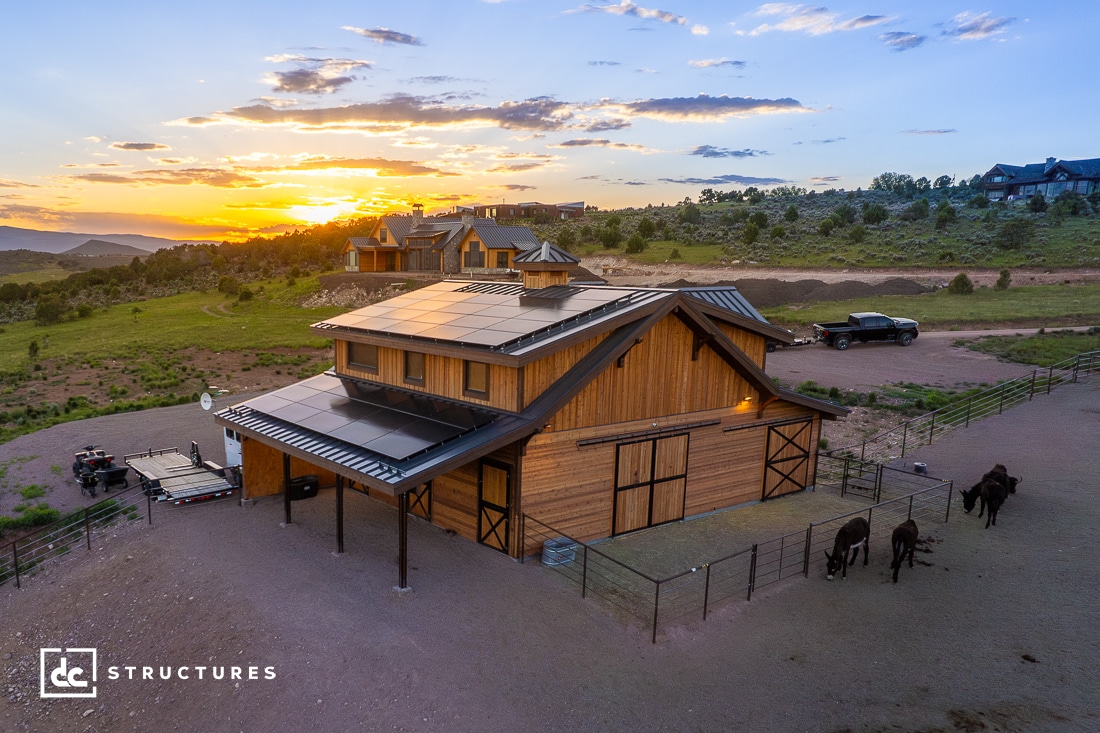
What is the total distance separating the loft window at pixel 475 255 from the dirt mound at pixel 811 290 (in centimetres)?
1743

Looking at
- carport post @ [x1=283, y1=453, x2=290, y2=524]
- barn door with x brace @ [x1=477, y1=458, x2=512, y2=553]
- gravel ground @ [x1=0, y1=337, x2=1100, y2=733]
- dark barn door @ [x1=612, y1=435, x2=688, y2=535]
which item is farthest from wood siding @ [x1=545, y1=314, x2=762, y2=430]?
carport post @ [x1=283, y1=453, x2=290, y2=524]

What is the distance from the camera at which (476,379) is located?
53.7 feet

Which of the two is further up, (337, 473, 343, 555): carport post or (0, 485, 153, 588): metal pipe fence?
(337, 473, 343, 555): carport post

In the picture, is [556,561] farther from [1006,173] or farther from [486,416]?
[1006,173]

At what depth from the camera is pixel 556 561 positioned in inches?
594

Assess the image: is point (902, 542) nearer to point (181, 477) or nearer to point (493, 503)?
point (493, 503)

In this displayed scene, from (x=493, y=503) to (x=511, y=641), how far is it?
3.98 meters

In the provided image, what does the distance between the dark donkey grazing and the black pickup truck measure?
22578mm

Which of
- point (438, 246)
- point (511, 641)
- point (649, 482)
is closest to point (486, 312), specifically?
point (649, 482)

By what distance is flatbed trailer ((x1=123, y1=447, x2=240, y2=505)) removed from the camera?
63.8ft

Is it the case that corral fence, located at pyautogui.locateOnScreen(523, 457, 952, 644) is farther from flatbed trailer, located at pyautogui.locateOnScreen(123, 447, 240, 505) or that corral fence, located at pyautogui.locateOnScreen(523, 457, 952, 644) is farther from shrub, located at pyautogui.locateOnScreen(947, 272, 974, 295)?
shrub, located at pyautogui.locateOnScreen(947, 272, 974, 295)

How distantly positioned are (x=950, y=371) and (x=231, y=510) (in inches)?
1350

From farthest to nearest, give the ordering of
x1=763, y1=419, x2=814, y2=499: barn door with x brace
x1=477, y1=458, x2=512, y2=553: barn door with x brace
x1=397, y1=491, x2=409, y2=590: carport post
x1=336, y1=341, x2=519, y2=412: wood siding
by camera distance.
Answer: x1=763, y1=419, x2=814, y2=499: barn door with x brace < x1=336, y1=341, x2=519, y2=412: wood siding < x1=477, y1=458, x2=512, y2=553: barn door with x brace < x1=397, y1=491, x2=409, y2=590: carport post

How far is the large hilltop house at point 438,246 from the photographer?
2456 inches
